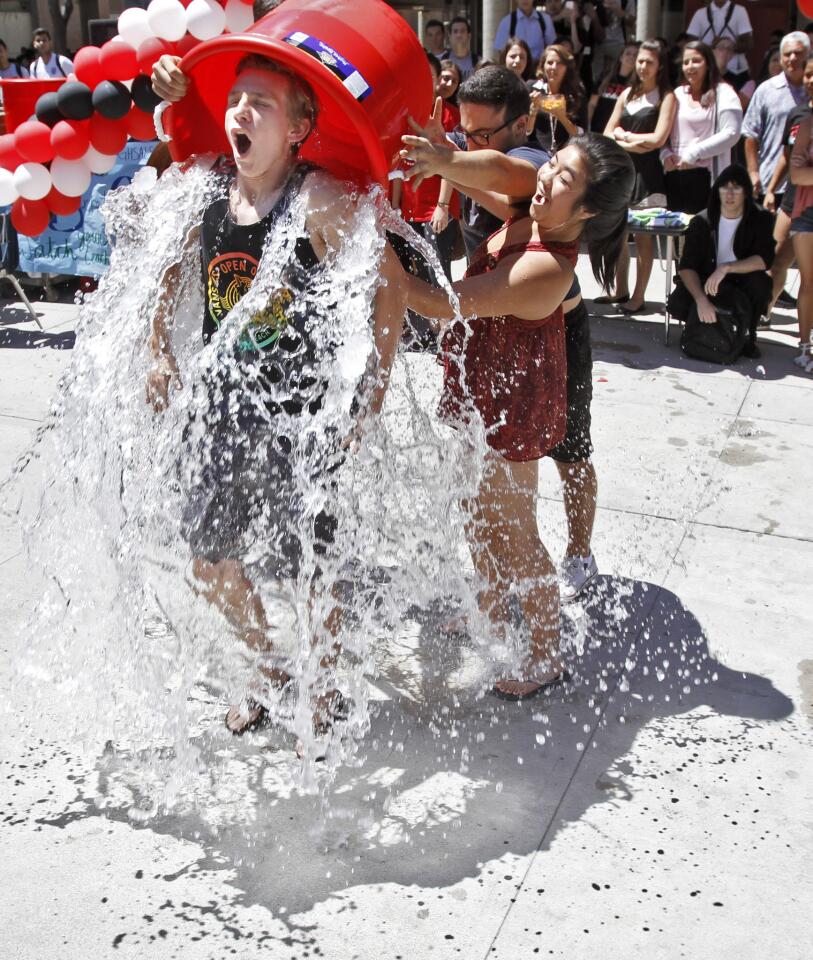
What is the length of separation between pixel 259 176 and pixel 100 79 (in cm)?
315

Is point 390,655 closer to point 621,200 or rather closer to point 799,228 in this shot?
point 621,200

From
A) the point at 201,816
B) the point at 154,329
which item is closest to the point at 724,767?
the point at 201,816

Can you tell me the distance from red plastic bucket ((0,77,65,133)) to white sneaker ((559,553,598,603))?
4506 millimetres

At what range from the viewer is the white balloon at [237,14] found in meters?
4.62

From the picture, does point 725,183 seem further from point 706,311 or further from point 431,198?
point 431,198

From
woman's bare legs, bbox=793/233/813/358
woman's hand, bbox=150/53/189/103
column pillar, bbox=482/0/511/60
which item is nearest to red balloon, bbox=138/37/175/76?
woman's hand, bbox=150/53/189/103

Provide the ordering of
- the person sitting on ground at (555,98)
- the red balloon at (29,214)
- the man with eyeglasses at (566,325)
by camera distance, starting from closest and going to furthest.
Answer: the man with eyeglasses at (566,325)
the red balloon at (29,214)
the person sitting on ground at (555,98)

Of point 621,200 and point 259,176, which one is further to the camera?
point 621,200

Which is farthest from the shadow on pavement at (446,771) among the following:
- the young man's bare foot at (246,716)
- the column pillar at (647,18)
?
the column pillar at (647,18)

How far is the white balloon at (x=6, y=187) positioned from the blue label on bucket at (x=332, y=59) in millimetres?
3505

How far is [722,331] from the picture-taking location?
613 cm

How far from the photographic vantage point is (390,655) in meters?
3.33

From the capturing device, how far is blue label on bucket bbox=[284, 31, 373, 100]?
2.39 metres

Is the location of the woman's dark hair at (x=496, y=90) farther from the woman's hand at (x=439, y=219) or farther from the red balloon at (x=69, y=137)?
the red balloon at (x=69, y=137)
